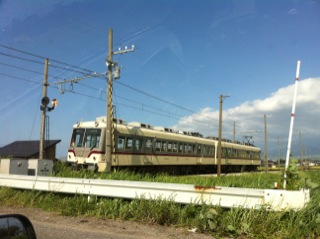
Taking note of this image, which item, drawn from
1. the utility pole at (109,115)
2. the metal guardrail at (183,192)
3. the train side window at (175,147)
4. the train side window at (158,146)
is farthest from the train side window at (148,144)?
the metal guardrail at (183,192)

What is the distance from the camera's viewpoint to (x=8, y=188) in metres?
9.58

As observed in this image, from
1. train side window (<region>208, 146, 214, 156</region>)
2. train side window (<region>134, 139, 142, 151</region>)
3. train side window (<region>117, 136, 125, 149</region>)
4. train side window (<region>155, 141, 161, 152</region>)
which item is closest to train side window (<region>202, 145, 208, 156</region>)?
train side window (<region>208, 146, 214, 156</region>)

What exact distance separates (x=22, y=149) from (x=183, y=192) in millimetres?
31088

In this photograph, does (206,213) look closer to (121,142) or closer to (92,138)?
(121,142)

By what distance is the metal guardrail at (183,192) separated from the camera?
6.08 m

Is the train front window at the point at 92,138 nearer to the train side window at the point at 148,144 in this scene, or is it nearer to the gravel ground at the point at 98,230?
the train side window at the point at 148,144

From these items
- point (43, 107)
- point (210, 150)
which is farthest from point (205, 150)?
point (43, 107)

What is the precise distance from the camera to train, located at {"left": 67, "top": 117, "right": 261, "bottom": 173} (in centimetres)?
2150

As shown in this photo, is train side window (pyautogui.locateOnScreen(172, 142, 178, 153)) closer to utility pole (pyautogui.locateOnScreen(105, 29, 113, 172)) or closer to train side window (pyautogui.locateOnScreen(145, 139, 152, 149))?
train side window (pyautogui.locateOnScreen(145, 139, 152, 149))

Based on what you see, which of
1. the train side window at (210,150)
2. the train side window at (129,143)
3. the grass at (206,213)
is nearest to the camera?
the grass at (206,213)

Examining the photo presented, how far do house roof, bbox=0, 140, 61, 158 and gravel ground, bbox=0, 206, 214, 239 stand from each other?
24470mm

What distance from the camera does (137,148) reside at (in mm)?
23391

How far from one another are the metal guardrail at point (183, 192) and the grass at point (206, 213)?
0.12 m

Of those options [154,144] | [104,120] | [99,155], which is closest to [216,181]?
[99,155]
